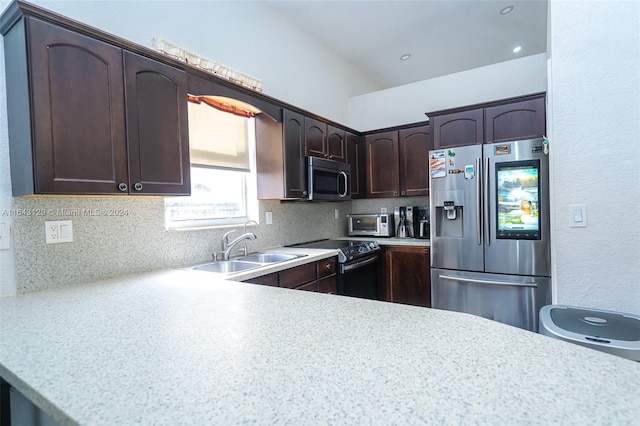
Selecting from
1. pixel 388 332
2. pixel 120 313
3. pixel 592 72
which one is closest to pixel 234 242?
pixel 120 313

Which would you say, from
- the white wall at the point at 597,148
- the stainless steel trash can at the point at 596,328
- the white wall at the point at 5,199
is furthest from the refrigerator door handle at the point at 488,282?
the white wall at the point at 5,199

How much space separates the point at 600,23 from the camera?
5.34ft

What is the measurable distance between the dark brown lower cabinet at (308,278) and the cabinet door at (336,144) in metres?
1.15

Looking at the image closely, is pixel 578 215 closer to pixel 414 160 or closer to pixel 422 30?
pixel 414 160

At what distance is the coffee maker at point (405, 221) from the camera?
3604 mm

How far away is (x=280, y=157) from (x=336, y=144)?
0.91m

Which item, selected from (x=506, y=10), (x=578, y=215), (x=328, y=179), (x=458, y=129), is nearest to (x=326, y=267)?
(x=328, y=179)

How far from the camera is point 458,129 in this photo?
3066 mm

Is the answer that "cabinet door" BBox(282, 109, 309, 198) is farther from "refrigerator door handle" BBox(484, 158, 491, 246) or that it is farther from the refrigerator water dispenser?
"refrigerator door handle" BBox(484, 158, 491, 246)

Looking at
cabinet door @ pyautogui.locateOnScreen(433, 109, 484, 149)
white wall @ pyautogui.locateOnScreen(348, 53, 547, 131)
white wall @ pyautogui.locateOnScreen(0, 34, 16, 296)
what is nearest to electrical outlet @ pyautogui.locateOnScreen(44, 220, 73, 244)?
white wall @ pyautogui.locateOnScreen(0, 34, 16, 296)

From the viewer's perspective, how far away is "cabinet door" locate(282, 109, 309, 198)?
264 cm

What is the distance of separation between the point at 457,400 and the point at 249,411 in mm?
349

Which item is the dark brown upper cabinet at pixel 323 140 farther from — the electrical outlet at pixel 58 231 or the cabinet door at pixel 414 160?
the electrical outlet at pixel 58 231

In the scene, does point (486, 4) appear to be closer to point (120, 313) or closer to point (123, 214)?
point (123, 214)
